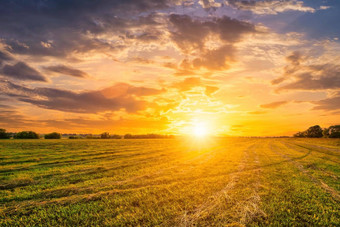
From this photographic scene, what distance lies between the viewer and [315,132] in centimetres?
17362

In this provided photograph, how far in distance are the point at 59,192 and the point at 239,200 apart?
8.49 meters

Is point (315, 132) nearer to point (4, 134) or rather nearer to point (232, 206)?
point (232, 206)

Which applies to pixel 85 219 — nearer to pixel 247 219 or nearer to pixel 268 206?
pixel 247 219

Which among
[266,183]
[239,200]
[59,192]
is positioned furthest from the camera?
[266,183]

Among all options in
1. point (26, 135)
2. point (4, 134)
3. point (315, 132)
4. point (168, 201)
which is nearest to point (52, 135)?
point (26, 135)

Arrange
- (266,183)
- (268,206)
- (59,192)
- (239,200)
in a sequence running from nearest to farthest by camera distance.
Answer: (268,206) < (239,200) < (59,192) < (266,183)

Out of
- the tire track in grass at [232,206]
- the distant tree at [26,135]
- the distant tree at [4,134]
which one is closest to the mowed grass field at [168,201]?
the tire track in grass at [232,206]

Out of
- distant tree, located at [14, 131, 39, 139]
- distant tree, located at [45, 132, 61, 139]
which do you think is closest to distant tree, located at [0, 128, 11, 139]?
distant tree, located at [14, 131, 39, 139]

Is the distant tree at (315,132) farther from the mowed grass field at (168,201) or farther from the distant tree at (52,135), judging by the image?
the distant tree at (52,135)

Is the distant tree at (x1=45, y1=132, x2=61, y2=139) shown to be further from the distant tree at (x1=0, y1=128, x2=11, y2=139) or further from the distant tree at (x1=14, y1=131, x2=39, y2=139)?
the distant tree at (x1=0, y1=128, x2=11, y2=139)

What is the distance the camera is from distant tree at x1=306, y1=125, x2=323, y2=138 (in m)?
171

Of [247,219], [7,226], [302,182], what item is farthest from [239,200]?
[7,226]

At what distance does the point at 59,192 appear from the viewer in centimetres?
837

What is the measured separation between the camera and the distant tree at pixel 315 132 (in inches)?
6718
